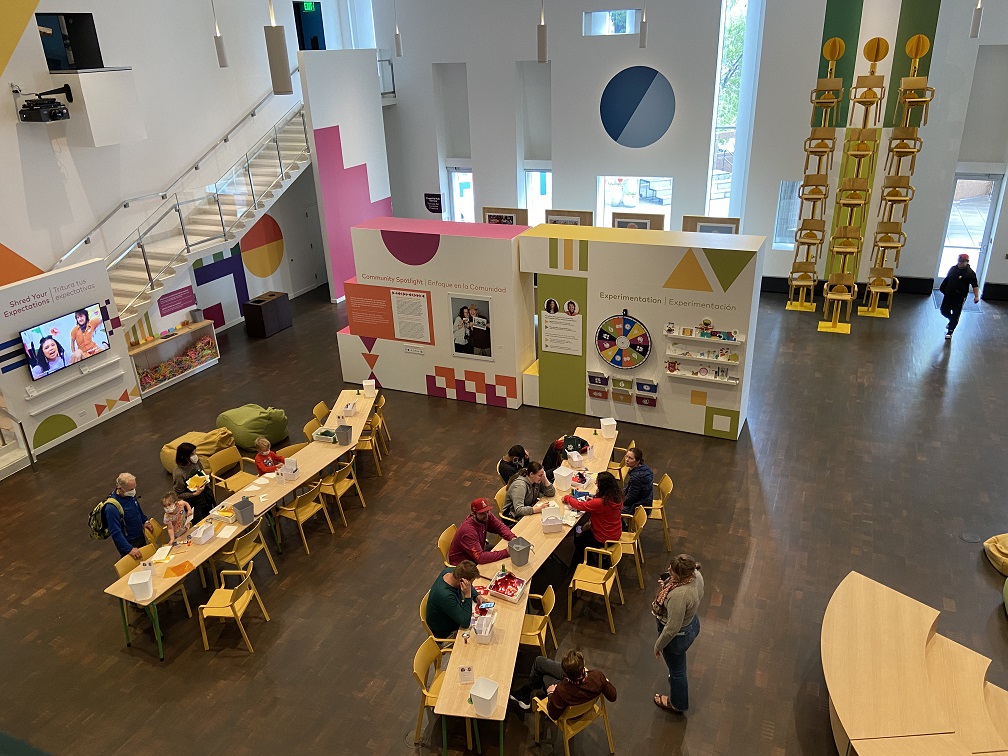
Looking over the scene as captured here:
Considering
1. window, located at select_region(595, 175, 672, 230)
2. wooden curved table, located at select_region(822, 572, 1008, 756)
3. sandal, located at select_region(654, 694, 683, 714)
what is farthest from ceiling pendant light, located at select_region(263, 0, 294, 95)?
window, located at select_region(595, 175, 672, 230)

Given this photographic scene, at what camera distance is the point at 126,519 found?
6852 millimetres

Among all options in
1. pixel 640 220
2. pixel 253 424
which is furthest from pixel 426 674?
pixel 640 220

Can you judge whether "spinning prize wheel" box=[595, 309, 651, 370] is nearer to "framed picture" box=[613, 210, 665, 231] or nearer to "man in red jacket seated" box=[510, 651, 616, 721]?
"framed picture" box=[613, 210, 665, 231]

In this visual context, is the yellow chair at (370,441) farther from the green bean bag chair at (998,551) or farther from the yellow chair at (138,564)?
the green bean bag chair at (998,551)

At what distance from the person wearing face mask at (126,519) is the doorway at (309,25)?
1182 centimetres

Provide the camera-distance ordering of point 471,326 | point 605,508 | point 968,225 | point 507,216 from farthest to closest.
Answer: point 968,225, point 507,216, point 471,326, point 605,508

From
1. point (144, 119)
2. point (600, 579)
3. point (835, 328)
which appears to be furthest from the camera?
point (835, 328)

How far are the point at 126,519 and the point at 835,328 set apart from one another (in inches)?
446

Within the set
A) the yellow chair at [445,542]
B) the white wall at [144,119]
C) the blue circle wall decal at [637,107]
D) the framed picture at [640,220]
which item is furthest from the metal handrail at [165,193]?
the yellow chair at [445,542]

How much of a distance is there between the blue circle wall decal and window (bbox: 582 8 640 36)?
0.89m

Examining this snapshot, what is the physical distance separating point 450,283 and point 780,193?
7.67 meters

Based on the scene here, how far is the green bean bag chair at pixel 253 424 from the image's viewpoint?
381 inches

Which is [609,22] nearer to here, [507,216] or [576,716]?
[507,216]

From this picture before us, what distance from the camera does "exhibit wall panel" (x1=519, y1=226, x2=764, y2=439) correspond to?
8.96 meters
